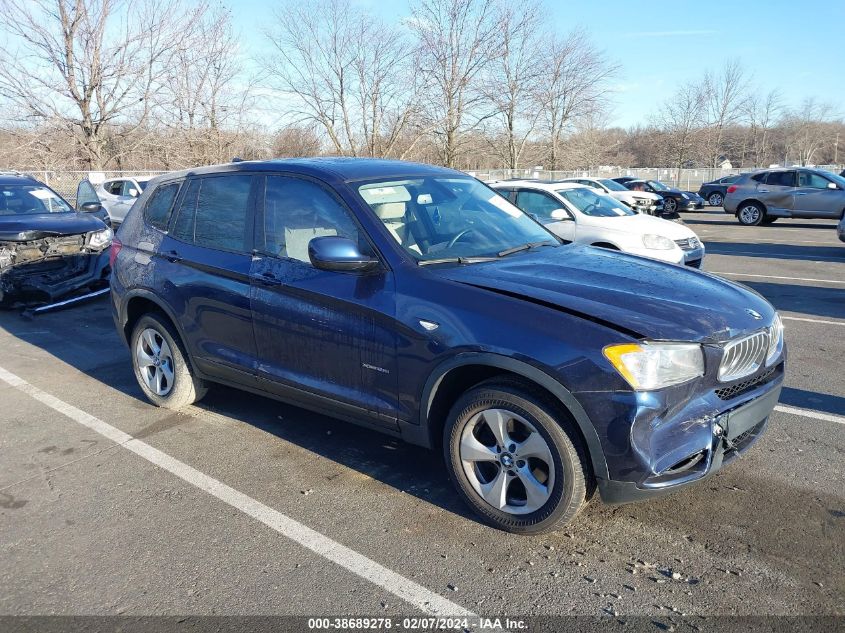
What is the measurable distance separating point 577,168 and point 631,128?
5242 centimetres

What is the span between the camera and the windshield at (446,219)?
12.3 feet

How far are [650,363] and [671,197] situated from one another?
1013 inches

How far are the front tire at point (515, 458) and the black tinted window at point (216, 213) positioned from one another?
2007mm

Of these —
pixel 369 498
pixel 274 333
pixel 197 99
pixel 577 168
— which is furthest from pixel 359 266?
pixel 577 168

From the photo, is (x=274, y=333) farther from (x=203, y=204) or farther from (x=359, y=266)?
(x=203, y=204)

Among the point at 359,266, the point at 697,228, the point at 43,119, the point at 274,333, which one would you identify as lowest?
the point at 697,228

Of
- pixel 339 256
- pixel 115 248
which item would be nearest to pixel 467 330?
pixel 339 256

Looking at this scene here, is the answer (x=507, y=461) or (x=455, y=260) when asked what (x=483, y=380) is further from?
(x=455, y=260)

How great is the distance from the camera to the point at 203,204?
467 centimetres

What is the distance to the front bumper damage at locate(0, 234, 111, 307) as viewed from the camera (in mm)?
8453

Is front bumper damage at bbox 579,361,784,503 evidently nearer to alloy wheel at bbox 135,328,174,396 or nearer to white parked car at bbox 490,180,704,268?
alloy wheel at bbox 135,328,174,396

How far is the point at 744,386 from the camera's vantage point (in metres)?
3.16

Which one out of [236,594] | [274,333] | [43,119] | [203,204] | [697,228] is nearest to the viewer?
[236,594]

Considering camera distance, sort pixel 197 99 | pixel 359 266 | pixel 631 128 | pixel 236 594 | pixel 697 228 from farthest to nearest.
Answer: pixel 631 128 < pixel 197 99 < pixel 697 228 < pixel 359 266 < pixel 236 594
